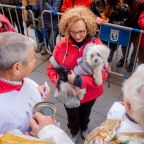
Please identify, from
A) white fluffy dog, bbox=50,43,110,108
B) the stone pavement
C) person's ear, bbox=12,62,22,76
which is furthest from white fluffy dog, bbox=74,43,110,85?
the stone pavement

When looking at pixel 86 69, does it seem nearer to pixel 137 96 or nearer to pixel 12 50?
pixel 12 50

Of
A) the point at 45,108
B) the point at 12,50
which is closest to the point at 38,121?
the point at 45,108

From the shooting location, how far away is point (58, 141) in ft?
3.76

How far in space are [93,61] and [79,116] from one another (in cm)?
96

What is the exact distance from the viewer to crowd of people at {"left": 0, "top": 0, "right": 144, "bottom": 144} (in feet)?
3.89

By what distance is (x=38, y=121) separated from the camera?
137 centimetres

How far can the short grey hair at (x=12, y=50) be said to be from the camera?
1308 mm

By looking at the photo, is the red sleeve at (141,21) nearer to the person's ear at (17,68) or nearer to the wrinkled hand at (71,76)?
the wrinkled hand at (71,76)

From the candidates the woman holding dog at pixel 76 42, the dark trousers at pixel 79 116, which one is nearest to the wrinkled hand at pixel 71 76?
the woman holding dog at pixel 76 42

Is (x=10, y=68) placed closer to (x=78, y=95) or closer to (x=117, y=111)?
(x=117, y=111)

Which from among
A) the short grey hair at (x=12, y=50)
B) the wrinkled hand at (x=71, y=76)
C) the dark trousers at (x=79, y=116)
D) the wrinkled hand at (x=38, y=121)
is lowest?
the dark trousers at (x=79, y=116)

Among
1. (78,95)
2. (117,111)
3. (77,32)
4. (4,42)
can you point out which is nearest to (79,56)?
(77,32)

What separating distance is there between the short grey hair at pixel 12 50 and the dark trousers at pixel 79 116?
1.30 m

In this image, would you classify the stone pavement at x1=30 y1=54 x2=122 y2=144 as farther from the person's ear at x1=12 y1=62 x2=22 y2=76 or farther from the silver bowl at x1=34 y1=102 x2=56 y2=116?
the person's ear at x1=12 y1=62 x2=22 y2=76
